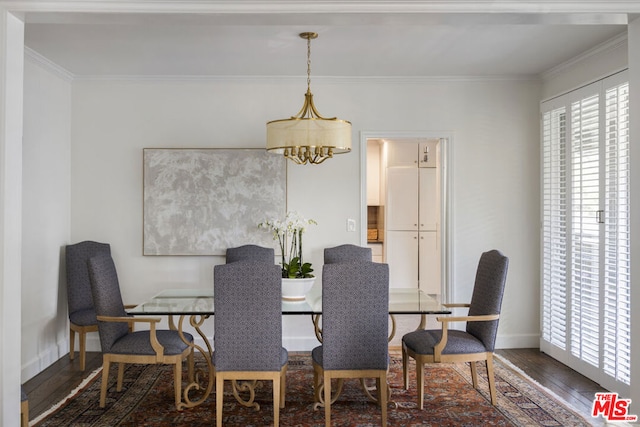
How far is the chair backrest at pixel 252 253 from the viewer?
482 cm

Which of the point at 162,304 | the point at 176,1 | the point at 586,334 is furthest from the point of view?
the point at 586,334

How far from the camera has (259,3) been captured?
102 inches

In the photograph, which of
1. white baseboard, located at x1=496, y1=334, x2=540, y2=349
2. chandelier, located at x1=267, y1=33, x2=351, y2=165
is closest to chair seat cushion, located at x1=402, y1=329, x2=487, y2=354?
chandelier, located at x1=267, y1=33, x2=351, y2=165

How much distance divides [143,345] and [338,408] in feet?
4.47

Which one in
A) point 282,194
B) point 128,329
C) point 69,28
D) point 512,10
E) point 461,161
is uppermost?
point 69,28

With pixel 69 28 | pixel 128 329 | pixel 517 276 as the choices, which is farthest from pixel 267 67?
pixel 517 276

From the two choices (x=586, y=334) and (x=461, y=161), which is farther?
(x=461, y=161)

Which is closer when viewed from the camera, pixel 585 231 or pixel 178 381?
pixel 178 381

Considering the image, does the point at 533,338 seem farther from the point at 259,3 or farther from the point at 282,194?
the point at 259,3

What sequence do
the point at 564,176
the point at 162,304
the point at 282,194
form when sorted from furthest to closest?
the point at 282,194 → the point at 564,176 → the point at 162,304

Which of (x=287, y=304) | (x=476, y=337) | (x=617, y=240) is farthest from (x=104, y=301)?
(x=617, y=240)

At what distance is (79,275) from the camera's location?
4.83 metres

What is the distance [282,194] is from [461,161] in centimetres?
177

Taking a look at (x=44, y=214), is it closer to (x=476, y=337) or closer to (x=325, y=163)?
(x=325, y=163)
